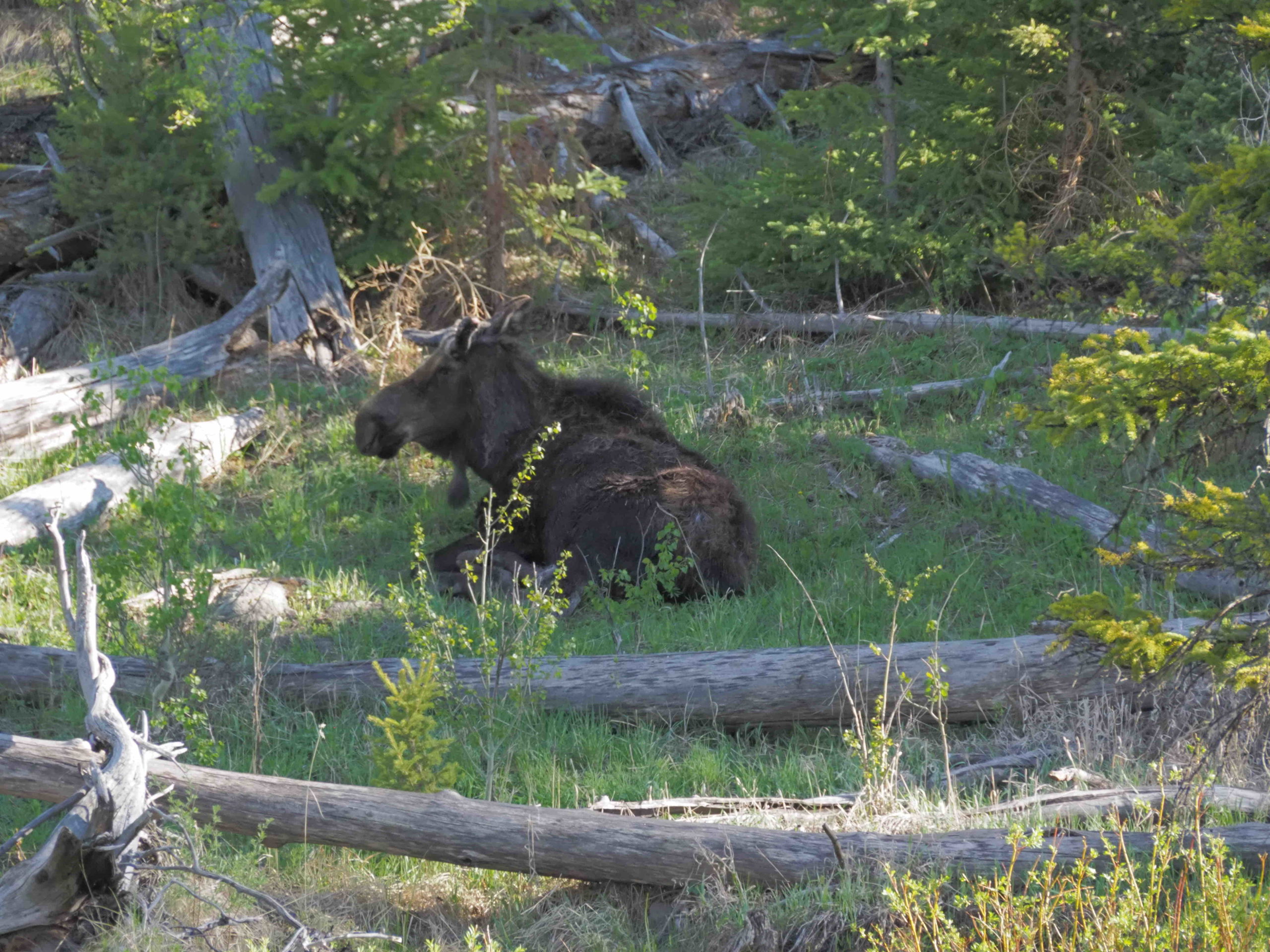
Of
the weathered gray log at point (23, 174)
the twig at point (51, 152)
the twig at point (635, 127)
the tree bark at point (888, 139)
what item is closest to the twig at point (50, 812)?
the tree bark at point (888, 139)

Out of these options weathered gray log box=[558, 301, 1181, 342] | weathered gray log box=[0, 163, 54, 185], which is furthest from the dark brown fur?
Result: weathered gray log box=[0, 163, 54, 185]

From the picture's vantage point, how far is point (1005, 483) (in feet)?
28.3

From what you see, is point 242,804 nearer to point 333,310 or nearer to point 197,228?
point 333,310

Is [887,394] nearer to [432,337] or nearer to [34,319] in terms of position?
[432,337]

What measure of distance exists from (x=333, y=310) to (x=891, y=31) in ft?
21.3

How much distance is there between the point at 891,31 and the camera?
12.0 m

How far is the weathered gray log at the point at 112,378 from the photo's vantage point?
10758mm

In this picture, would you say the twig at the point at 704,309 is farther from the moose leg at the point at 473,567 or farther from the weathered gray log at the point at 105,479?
the weathered gray log at the point at 105,479

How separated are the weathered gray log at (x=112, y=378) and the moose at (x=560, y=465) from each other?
2.66m

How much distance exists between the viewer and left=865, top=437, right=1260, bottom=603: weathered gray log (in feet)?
25.6

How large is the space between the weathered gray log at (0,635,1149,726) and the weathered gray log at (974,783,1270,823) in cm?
87

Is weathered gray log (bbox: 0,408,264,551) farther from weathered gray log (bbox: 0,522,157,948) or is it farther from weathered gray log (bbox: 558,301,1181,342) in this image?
weathered gray log (bbox: 0,522,157,948)

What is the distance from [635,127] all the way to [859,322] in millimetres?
6797

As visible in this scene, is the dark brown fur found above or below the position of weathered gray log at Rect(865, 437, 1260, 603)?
above
